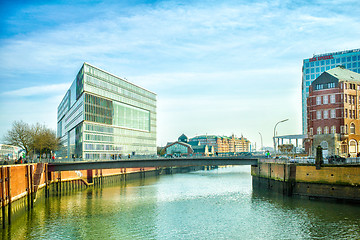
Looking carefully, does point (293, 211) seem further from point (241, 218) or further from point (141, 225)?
point (141, 225)

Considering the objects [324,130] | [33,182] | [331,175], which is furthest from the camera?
[324,130]

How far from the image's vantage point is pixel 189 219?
47812mm

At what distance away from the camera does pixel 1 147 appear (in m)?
94.9

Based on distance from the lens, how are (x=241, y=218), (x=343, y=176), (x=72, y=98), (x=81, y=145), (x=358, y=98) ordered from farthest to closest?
1. (x=72, y=98)
2. (x=81, y=145)
3. (x=358, y=98)
4. (x=343, y=176)
5. (x=241, y=218)

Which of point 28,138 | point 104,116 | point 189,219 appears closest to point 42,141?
point 28,138

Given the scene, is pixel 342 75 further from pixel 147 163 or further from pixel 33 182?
pixel 33 182

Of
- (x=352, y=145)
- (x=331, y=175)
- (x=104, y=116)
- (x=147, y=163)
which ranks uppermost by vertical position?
(x=104, y=116)

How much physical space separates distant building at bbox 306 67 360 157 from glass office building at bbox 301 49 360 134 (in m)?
75.2

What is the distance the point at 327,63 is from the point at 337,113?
8532cm

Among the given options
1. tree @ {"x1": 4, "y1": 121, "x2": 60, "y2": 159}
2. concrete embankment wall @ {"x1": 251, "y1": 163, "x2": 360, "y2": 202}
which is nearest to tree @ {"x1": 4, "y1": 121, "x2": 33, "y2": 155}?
tree @ {"x1": 4, "y1": 121, "x2": 60, "y2": 159}

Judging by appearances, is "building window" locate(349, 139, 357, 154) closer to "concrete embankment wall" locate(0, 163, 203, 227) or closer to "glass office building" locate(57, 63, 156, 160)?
"glass office building" locate(57, 63, 156, 160)

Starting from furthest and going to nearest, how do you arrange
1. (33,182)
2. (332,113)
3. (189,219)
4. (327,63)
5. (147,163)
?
(327,63), (332,113), (147,163), (33,182), (189,219)

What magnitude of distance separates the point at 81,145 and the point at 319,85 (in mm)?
67752

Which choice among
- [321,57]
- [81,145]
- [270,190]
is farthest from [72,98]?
[321,57]
